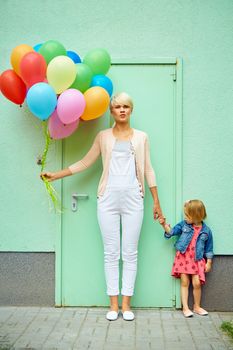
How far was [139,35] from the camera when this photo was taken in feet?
15.6

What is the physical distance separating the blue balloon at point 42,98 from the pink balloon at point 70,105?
0.07m

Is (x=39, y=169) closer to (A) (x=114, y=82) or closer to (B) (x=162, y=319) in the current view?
(A) (x=114, y=82)

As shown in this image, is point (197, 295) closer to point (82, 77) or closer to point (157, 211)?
point (157, 211)

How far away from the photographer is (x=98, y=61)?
4.29 metres

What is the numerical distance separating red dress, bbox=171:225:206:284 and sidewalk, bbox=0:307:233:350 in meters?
0.40

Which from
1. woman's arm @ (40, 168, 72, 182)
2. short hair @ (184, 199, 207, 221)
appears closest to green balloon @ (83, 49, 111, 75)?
woman's arm @ (40, 168, 72, 182)

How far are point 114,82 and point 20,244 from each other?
1829 mm

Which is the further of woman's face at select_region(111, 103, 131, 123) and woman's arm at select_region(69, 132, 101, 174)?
woman's arm at select_region(69, 132, 101, 174)

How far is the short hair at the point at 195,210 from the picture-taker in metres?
4.57

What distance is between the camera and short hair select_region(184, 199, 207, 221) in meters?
4.57

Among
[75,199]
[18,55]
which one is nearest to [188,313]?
[75,199]

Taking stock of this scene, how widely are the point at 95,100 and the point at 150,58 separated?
0.89 meters

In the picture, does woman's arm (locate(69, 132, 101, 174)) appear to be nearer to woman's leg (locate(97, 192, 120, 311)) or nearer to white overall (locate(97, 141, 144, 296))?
white overall (locate(97, 141, 144, 296))

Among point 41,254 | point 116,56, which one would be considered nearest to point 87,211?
point 41,254
